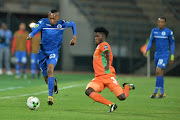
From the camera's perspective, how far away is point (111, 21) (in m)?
28.7

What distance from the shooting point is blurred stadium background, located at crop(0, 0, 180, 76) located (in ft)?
88.7

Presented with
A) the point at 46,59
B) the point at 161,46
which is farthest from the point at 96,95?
the point at 161,46

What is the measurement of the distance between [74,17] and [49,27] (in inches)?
707

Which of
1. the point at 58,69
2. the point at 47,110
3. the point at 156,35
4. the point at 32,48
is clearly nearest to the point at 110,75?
the point at 47,110

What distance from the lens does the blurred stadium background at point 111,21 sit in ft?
88.7

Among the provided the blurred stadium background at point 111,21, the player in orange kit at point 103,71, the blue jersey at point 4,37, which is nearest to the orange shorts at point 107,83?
the player in orange kit at point 103,71

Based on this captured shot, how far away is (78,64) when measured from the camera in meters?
28.0

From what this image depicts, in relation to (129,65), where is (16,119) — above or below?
above

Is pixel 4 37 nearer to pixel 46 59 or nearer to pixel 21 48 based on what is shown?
pixel 21 48

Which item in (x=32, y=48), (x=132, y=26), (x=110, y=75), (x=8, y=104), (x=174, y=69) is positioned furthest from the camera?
(x=132, y=26)

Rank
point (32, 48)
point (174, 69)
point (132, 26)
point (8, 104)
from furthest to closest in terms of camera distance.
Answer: point (132, 26) → point (174, 69) → point (32, 48) → point (8, 104)

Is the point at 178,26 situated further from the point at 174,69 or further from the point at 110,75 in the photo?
the point at 110,75

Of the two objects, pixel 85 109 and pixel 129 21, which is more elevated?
pixel 129 21

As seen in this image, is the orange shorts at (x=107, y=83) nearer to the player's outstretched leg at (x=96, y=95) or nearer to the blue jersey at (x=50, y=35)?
the player's outstretched leg at (x=96, y=95)
